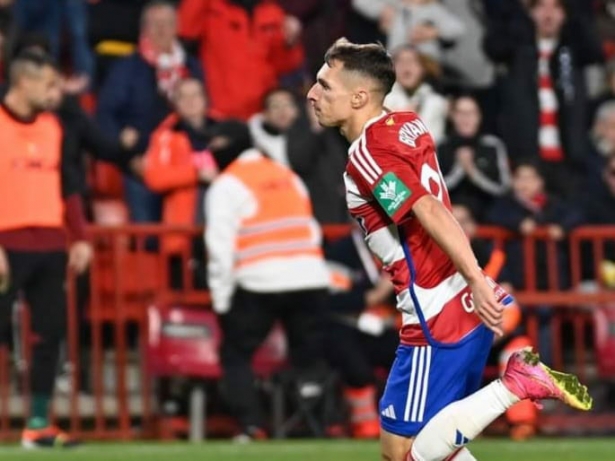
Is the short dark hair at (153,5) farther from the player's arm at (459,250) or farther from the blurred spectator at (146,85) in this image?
the player's arm at (459,250)

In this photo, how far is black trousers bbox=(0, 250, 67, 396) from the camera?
478 inches

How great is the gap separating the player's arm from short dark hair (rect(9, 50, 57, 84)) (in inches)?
217

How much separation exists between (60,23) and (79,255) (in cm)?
331

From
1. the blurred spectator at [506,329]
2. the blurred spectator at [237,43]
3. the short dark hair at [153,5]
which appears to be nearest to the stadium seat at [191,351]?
the blurred spectator at [506,329]

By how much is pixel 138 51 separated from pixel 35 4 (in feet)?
3.04

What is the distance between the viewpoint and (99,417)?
43.9 ft

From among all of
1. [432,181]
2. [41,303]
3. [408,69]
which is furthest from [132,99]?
[432,181]

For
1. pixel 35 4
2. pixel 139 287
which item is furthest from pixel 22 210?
pixel 35 4

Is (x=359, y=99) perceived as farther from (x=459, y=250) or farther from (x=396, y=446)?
(x=396, y=446)

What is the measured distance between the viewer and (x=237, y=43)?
50.4 feet

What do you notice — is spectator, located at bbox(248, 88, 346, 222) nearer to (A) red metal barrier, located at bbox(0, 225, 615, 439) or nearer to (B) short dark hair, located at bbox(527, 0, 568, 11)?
(A) red metal barrier, located at bbox(0, 225, 615, 439)

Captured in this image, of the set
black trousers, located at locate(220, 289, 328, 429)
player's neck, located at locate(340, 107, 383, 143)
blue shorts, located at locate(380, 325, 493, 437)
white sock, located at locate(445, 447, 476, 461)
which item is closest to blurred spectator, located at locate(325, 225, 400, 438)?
black trousers, located at locate(220, 289, 328, 429)

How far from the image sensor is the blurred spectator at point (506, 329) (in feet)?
43.4

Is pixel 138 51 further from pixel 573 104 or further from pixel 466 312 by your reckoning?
pixel 466 312
